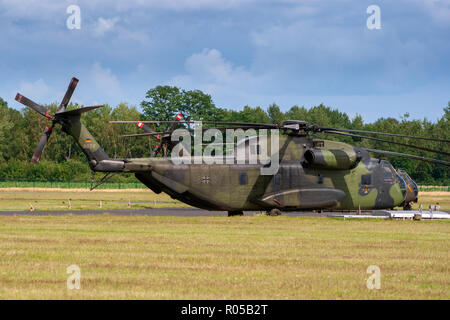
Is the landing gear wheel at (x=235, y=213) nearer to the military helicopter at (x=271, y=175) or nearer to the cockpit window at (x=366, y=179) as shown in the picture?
the military helicopter at (x=271, y=175)

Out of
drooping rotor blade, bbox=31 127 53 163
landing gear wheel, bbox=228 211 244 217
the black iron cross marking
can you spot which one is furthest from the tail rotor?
landing gear wheel, bbox=228 211 244 217

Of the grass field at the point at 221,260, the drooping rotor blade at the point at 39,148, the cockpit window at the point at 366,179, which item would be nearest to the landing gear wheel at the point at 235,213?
the grass field at the point at 221,260

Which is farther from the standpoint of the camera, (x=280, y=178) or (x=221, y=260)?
(x=280, y=178)

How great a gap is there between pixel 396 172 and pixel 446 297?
24619mm

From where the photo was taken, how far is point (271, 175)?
31516 mm

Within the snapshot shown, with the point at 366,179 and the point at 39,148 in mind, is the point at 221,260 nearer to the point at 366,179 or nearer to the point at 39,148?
the point at 39,148

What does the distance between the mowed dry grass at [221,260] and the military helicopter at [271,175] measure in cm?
350

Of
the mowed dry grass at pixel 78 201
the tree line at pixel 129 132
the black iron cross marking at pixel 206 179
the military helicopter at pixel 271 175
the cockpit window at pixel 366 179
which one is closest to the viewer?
the military helicopter at pixel 271 175

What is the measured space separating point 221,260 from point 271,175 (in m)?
15.9

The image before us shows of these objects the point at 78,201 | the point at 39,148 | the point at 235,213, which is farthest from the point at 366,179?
the point at 78,201

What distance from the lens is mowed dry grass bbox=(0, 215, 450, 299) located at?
1184 centimetres

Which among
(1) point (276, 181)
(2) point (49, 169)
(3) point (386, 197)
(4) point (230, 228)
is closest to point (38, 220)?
(4) point (230, 228)

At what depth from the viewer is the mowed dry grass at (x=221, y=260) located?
38.9ft
